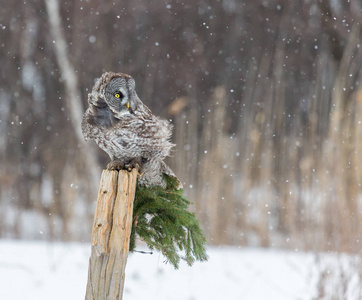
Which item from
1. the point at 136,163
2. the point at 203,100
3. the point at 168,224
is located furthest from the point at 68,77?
the point at 168,224

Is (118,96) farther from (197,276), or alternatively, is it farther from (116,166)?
(197,276)

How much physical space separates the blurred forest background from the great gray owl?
182cm

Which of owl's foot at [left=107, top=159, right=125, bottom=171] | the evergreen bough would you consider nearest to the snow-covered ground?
the evergreen bough

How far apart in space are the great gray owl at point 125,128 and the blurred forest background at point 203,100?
1820 millimetres

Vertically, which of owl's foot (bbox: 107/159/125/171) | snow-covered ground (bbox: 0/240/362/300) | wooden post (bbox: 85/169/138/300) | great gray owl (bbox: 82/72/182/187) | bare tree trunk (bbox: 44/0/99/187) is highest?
bare tree trunk (bbox: 44/0/99/187)

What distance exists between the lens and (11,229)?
4992 mm

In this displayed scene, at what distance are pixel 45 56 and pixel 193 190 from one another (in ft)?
7.61

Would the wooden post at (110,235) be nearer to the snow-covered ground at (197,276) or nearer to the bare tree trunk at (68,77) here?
the snow-covered ground at (197,276)

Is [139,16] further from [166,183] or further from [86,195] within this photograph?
[166,183]

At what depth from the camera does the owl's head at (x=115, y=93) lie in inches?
80.7

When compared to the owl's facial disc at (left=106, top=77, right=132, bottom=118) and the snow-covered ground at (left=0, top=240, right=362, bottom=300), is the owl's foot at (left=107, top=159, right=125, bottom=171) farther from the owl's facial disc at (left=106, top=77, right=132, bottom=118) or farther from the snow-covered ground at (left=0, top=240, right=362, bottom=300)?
the snow-covered ground at (left=0, top=240, right=362, bottom=300)

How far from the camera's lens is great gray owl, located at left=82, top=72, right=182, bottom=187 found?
2.08 m

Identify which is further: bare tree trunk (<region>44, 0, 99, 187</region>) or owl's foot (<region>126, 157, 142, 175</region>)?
bare tree trunk (<region>44, 0, 99, 187</region>)

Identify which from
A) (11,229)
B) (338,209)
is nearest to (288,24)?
(338,209)
